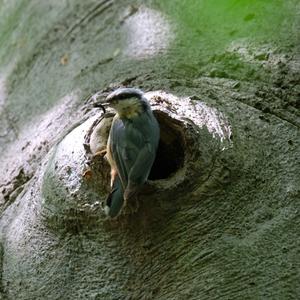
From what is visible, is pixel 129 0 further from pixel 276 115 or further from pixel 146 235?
pixel 146 235

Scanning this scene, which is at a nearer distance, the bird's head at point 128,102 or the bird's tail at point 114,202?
the bird's tail at point 114,202

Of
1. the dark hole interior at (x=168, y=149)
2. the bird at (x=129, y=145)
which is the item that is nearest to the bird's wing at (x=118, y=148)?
the bird at (x=129, y=145)

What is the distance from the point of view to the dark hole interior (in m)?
1.67

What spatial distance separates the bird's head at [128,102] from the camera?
5.46ft

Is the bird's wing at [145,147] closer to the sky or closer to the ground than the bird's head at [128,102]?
closer to the ground

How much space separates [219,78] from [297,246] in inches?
22.9

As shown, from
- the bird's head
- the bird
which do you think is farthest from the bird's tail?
the bird's head

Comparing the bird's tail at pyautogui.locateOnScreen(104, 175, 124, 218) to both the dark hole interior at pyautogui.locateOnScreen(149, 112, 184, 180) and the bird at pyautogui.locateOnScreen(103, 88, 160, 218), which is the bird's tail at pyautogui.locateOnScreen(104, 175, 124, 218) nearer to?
the bird at pyautogui.locateOnScreen(103, 88, 160, 218)

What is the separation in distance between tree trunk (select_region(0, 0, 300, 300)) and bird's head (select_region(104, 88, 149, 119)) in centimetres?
6

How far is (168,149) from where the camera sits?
5.76 feet

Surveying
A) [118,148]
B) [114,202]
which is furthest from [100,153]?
[114,202]

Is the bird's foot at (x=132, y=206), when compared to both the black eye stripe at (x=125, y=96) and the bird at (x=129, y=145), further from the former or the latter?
the black eye stripe at (x=125, y=96)

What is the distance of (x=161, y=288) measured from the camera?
1.51m

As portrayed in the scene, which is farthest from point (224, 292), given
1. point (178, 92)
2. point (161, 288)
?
point (178, 92)
